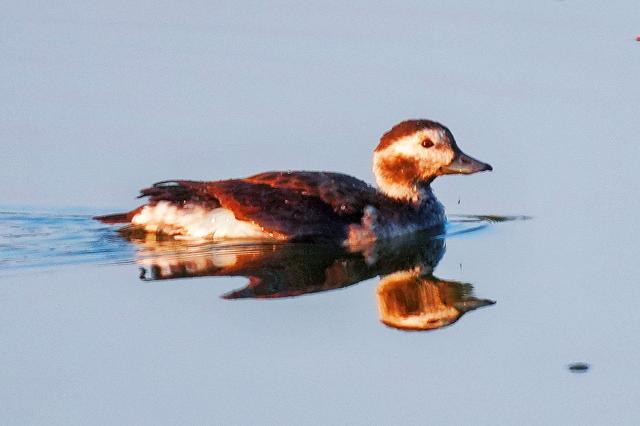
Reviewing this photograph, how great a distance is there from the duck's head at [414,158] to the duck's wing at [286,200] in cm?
77

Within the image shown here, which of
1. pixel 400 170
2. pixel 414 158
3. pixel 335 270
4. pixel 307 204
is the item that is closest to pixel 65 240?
pixel 307 204

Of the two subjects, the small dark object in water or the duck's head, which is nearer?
the small dark object in water

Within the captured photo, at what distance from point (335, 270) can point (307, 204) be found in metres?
0.71

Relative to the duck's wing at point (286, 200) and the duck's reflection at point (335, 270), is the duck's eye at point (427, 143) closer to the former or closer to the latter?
the duck's reflection at point (335, 270)

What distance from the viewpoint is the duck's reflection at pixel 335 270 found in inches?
406

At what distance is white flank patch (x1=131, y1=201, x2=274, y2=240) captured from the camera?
12000mm

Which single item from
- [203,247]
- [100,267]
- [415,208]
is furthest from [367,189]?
[100,267]

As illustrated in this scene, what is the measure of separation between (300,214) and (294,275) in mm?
822

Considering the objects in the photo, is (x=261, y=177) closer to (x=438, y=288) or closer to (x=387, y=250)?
(x=387, y=250)

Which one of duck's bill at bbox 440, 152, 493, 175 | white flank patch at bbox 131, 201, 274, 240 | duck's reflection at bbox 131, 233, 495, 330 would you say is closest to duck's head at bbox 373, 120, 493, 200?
duck's bill at bbox 440, 152, 493, 175

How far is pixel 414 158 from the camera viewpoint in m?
12.7

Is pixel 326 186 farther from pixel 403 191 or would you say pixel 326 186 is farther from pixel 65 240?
pixel 65 240

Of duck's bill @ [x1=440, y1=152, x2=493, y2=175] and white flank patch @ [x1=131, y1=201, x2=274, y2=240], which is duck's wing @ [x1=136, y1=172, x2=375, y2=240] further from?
duck's bill @ [x1=440, y1=152, x2=493, y2=175]

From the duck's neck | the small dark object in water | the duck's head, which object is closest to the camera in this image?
the small dark object in water
